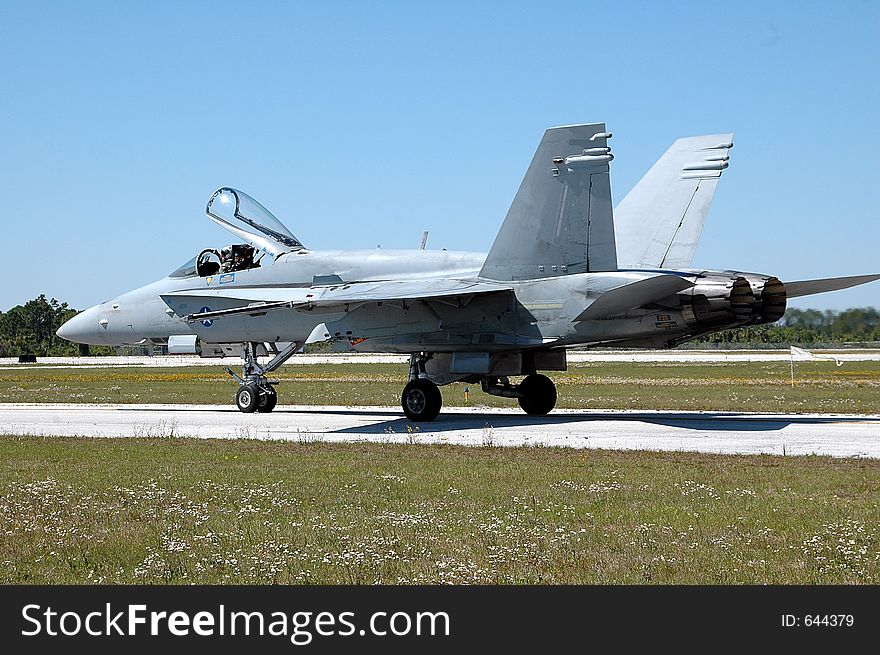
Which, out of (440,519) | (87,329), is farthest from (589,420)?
(87,329)

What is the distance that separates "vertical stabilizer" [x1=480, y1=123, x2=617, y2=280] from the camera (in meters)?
16.6

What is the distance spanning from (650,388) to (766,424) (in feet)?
44.1

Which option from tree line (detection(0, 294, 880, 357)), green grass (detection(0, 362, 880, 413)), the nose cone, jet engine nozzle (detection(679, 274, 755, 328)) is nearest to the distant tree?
tree line (detection(0, 294, 880, 357))

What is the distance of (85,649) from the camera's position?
515 centimetres

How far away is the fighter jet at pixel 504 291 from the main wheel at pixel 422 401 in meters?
0.03

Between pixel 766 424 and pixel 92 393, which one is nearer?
pixel 766 424

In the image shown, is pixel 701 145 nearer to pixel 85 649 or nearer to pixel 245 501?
pixel 245 501

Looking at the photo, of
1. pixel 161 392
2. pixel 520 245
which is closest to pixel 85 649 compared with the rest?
pixel 520 245

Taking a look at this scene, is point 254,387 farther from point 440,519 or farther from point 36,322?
point 36,322

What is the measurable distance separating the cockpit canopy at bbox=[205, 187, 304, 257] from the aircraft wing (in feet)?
4.03

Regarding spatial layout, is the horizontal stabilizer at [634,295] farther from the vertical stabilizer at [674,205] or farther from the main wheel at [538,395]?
the main wheel at [538,395]

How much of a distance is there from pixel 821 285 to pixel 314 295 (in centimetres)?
956

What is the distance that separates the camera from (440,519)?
8266 mm

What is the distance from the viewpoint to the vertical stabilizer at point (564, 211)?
54.4ft
